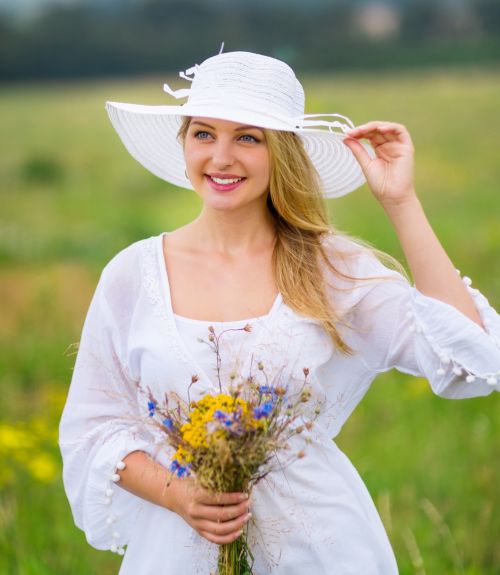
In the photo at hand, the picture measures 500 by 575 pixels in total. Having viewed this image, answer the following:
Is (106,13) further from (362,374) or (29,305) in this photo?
(362,374)

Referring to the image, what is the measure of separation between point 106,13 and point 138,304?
25.0 m

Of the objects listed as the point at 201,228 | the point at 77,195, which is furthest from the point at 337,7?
the point at 201,228

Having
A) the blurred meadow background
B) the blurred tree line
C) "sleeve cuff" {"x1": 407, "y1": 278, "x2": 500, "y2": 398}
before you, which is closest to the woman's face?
"sleeve cuff" {"x1": 407, "y1": 278, "x2": 500, "y2": 398}

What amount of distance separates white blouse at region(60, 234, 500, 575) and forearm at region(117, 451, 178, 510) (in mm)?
25

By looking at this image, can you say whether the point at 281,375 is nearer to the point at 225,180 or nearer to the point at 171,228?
the point at 225,180

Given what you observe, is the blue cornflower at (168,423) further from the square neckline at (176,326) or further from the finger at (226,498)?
the square neckline at (176,326)

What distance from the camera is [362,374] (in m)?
2.61

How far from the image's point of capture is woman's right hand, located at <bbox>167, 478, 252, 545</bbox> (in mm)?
2119

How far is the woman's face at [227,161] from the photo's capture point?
2473 millimetres

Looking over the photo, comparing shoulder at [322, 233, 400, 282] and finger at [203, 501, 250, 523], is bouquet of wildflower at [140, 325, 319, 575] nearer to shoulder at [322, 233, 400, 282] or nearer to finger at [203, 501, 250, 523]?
finger at [203, 501, 250, 523]

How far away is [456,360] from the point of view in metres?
2.30

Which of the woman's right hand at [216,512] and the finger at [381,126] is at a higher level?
the finger at [381,126]

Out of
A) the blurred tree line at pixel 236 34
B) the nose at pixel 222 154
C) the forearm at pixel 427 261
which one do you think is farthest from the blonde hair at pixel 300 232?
the blurred tree line at pixel 236 34

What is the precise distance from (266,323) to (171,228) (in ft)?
27.6
